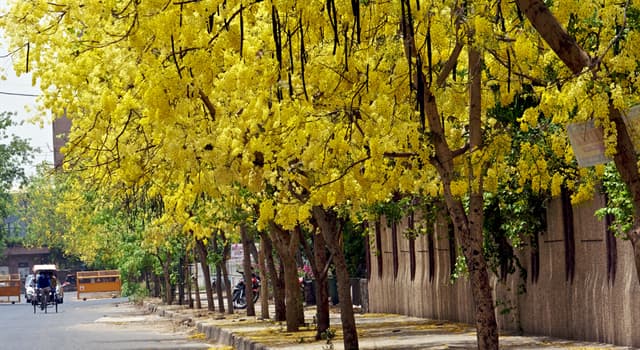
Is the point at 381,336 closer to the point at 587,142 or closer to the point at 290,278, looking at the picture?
the point at 290,278

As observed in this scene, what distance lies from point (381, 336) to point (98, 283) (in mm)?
70782

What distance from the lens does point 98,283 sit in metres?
92.9

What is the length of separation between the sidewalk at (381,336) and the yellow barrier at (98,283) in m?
58.1

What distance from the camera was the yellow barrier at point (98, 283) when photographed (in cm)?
9200

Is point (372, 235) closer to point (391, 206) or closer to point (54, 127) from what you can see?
point (391, 206)

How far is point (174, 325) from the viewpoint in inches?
1599

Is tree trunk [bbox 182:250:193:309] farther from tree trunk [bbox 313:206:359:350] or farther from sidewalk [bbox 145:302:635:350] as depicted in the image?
tree trunk [bbox 313:206:359:350]

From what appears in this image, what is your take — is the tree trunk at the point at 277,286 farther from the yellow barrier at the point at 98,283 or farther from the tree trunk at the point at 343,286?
the yellow barrier at the point at 98,283

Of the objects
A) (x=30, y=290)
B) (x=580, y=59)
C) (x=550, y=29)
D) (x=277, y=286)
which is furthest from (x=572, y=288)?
(x=30, y=290)

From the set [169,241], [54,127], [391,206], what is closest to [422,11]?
[391,206]

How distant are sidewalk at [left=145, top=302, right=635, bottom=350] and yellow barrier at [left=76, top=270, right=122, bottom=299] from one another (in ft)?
191

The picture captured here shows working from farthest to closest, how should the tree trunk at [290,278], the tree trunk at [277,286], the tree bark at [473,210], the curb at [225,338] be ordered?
1. the tree trunk at [277,286]
2. the tree trunk at [290,278]
3. the curb at [225,338]
4. the tree bark at [473,210]

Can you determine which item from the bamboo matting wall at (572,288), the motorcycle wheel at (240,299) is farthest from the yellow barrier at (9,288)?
the bamboo matting wall at (572,288)

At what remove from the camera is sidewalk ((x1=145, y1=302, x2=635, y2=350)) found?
19.9 meters
